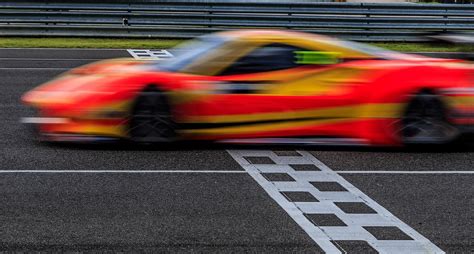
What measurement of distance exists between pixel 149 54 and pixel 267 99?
A: 36.7 ft

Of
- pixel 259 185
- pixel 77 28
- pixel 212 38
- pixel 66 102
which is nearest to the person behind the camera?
pixel 259 185

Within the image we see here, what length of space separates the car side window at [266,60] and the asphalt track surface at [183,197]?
93 cm

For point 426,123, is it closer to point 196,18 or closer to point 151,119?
point 151,119

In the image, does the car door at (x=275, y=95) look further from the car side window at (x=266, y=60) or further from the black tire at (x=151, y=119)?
the black tire at (x=151, y=119)

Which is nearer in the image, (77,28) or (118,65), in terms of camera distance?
(118,65)

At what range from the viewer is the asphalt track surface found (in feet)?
21.0

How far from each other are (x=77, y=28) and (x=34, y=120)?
1404cm

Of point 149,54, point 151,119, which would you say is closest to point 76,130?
point 151,119

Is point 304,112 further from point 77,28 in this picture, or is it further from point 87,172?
point 77,28

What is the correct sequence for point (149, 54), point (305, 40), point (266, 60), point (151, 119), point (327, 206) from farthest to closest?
point (149, 54), point (305, 40), point (266, 60), point (151, 119), point (327, 206)

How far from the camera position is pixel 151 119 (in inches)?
383

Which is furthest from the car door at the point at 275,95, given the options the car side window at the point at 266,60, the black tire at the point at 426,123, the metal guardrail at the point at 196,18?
the metal guardrail at the point at 196,18

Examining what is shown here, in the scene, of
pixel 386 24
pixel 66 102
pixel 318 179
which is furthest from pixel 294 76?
pixel 386 24

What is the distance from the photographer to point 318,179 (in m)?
8.59
